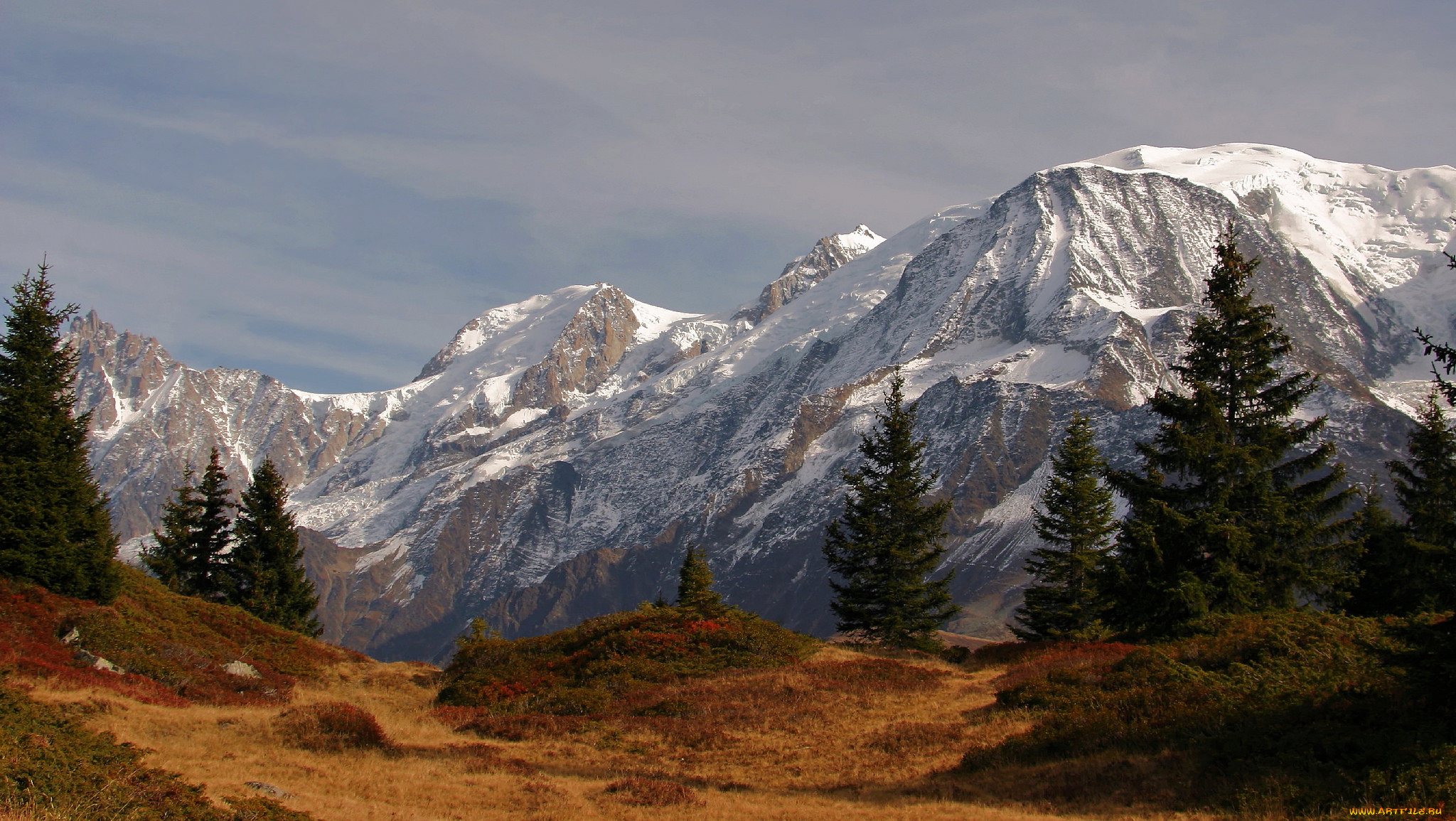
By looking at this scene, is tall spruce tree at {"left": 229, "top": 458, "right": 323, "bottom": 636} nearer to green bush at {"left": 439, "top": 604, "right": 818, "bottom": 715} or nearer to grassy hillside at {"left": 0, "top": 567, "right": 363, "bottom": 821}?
grassy hillside at {"left": 0, "top": 567, "right": 363, "bottom": 821}

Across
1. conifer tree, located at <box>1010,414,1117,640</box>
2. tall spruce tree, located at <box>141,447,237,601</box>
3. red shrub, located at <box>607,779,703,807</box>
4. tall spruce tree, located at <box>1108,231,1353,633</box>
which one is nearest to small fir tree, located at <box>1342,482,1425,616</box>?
tall spruce tree, located at <box>1108,231,1353,633</box>

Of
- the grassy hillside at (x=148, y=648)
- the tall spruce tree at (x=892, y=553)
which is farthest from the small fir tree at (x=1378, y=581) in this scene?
the grassy hillside at (x=148, y=648)

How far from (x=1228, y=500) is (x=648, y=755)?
21.2 metres

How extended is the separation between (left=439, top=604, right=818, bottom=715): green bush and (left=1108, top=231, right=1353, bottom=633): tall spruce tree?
12.9 m

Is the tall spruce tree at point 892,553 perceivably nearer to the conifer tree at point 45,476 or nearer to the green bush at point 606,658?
the green bush at point 606,658

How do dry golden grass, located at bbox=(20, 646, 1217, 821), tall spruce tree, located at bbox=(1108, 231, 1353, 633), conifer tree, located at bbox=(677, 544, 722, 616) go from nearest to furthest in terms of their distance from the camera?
dry golden grass, located at bbox=(20, 646, 1217, 821) → tall spruce tree, located at bbox=(1108, 231, 1353, 633) → conifer tree, located at bbox=(677, 544, 722, 616)

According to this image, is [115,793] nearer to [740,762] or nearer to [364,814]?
[364,814]

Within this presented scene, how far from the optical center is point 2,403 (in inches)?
1328

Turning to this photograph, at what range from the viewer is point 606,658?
3541 cm

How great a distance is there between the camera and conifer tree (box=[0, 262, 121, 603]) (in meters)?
31.5

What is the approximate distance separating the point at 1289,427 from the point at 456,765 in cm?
2875

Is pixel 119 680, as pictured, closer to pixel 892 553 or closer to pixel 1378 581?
pixel 892 553

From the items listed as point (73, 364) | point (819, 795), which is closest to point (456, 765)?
point (819, 795)

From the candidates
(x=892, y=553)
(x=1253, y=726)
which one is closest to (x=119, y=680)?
(x=1253, y=726)
